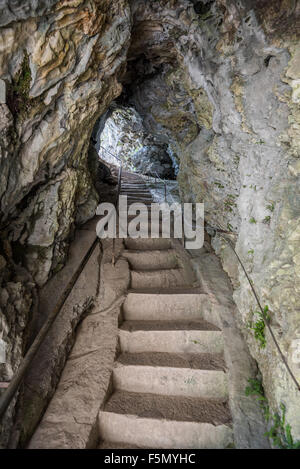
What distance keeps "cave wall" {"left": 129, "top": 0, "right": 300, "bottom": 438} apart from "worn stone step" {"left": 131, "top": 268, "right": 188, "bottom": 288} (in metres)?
0.88

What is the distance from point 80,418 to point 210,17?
578 centimetres

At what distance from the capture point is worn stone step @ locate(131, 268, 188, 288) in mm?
4234

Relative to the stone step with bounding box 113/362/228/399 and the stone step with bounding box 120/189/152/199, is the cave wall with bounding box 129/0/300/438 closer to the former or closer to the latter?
the stone step with bounding box 113/362/228/399

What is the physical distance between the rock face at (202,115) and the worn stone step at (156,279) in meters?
0.91

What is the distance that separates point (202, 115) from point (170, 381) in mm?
4808

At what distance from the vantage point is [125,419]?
2541 mm

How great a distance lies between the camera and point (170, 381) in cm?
288

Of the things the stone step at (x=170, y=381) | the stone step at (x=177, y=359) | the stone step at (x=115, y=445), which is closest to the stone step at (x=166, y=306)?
the stone step at (x=177, y=359)

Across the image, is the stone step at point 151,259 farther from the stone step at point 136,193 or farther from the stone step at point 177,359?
the stone step at point 136,193

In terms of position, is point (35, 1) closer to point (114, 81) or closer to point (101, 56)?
point (101, 56)

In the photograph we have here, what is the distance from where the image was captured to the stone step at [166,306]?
3688 millimetres

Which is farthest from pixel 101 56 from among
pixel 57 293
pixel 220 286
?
pixel 220 286

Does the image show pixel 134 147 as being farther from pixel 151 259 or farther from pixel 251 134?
pixel 251 134

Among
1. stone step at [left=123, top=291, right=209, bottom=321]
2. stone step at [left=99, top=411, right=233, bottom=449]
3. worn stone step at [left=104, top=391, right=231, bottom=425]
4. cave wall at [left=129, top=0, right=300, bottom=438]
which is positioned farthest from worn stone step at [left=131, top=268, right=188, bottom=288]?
stone step at [left=99, top=411, right=233, bottom=449]
